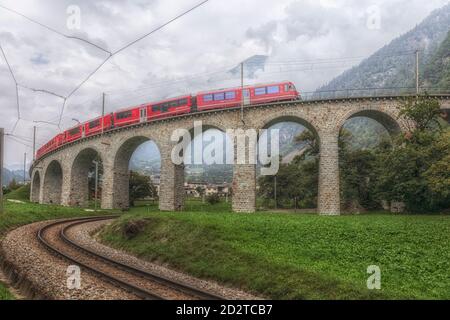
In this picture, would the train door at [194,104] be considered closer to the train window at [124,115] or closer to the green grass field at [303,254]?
the train window at [124,115]

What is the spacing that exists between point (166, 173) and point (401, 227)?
27760mm

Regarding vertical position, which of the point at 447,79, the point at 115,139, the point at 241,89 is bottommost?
the point at 115,139

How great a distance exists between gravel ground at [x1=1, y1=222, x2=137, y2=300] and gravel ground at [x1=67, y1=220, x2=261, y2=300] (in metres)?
2.23

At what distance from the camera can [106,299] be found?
30.1 feet

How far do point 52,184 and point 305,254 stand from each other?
66.4 metres

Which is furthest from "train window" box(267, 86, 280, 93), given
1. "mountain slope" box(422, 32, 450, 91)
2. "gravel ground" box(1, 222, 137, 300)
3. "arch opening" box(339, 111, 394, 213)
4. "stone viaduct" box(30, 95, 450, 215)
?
"mountain slope" box(422, 32, 450, 91)

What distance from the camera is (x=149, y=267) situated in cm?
1363

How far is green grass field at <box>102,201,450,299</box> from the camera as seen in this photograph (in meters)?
10.3

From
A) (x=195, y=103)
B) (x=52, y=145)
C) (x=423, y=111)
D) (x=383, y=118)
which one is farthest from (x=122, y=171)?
(x=423, y=111)

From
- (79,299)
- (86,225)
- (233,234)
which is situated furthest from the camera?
(86,225)

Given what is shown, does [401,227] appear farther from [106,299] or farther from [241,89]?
[241,89]

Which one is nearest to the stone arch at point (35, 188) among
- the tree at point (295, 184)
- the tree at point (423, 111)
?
the tree at point (295, 184)

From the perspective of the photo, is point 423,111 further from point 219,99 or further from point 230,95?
point 219,99

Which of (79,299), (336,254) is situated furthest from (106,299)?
(336,254)
